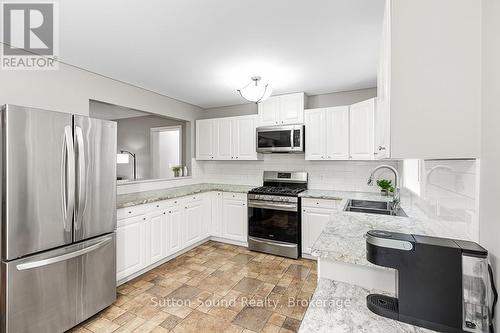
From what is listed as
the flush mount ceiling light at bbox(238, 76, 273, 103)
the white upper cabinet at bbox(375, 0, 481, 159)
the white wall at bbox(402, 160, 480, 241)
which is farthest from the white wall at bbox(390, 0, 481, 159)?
the flush mount ceiling light at bbox(238, 76, 273, 103)

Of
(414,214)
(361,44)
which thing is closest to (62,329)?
(414,214)

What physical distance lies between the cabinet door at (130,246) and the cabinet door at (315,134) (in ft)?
8.22

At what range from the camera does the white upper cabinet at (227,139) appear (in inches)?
160

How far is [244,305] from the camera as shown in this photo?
92.7 inches

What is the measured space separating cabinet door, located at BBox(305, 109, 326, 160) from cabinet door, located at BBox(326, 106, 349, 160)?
2.8 inches

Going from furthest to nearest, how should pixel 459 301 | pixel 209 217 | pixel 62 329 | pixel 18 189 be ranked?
pixel 209 217, pixel 62 329, pixel 18 189, pixel 459 301

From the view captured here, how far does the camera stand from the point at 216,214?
13.6ft

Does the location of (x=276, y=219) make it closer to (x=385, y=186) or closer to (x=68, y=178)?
(x=385, y=186)

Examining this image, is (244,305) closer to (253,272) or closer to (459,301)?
(253,272)

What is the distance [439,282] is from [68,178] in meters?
2.42

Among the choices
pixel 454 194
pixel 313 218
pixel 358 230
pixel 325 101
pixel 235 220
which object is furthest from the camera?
pixel 235 220

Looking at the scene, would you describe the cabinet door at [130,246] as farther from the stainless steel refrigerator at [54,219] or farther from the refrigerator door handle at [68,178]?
the refrigerator door handle at [68,178]

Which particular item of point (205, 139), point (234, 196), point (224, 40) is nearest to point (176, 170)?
point (205, 139)

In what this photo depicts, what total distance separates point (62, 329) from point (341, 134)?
3632 millimetres
